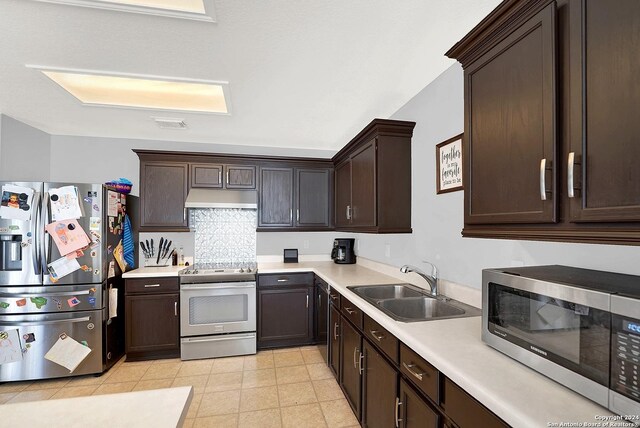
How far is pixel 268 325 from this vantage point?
10.9 ft

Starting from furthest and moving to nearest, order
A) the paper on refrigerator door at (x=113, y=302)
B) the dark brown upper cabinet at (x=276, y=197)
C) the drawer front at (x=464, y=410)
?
1. the dark brown upper cabinet at (x=276, y=197)
2. the paper on refrigerator door at (x=113, y=302)
3. the drawer front at (x=464, y=410)

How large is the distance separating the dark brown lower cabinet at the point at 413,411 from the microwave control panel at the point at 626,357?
624 millimetres

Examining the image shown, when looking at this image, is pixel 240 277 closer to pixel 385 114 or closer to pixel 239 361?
pixel 239 361

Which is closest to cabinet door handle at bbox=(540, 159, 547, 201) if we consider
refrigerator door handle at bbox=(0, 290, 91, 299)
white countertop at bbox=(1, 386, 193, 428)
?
white countertop at bbox=(1, 386, 193, 428)

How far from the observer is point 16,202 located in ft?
8.58

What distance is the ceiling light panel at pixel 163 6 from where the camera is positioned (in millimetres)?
1422

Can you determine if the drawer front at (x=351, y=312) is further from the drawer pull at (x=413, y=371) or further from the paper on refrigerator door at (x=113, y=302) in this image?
the paper on refrigerator door at (x=113, y=302)

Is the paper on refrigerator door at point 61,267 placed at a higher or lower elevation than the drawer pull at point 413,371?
higher

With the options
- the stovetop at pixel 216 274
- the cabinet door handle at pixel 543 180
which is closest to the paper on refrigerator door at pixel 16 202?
the stovetop at pixel 216 274

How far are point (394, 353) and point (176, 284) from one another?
2528mm

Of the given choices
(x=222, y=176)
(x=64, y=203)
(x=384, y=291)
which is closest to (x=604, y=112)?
(x=384, y=291)

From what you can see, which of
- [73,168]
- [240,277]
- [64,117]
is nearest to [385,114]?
[240,277]

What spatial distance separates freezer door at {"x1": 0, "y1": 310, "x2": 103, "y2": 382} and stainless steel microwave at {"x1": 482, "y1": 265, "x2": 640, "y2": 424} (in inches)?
131

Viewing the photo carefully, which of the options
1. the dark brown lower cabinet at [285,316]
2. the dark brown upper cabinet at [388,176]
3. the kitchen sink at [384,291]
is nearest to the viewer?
the kitchen sink at [384,291]
